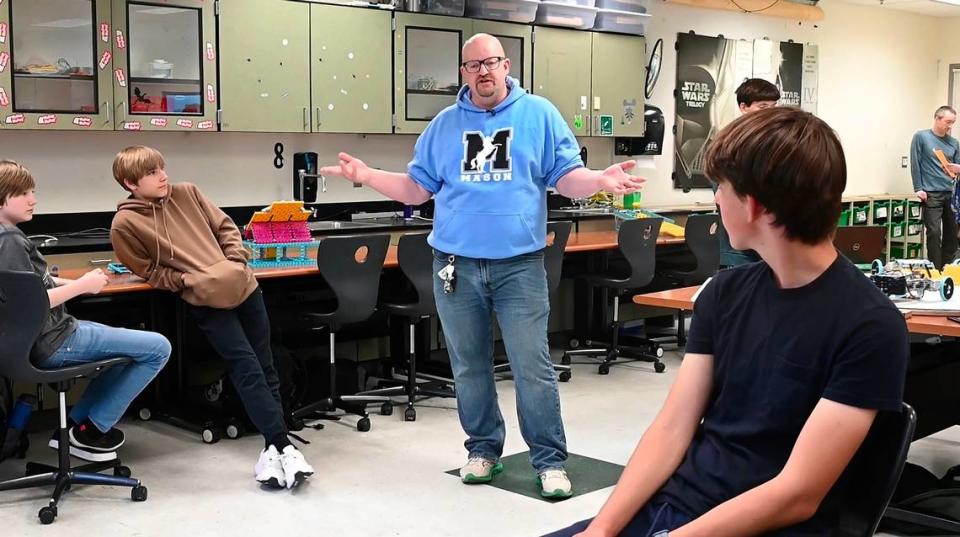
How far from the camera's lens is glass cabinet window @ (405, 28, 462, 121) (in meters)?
6.71

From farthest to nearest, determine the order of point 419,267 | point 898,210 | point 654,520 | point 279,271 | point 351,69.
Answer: point 898,210 < point 351,69 < point 419,267 < point 279,271 < point 654,520

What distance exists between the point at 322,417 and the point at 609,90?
12.8ft

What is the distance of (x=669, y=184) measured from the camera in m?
8.87

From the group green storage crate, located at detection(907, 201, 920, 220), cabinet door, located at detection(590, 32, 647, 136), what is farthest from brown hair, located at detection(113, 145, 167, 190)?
green storage crate, located at detection(907, 201, 920, 220)

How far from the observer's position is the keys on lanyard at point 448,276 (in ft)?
12.2

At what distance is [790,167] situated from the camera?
57.4 inches

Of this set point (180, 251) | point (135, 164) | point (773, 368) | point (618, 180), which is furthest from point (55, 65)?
point (773, 368)

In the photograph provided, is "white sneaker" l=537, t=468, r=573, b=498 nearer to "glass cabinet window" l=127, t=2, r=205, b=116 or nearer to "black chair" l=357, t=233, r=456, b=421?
"black chair" l=357, t=233, r=456, b=421

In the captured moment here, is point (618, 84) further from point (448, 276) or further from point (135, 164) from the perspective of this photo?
point (135, 164)

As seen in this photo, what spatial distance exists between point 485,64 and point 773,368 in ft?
7.46

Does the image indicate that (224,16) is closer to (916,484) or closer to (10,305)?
(10,305)

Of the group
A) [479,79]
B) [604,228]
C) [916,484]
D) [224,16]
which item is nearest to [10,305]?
[479,79]

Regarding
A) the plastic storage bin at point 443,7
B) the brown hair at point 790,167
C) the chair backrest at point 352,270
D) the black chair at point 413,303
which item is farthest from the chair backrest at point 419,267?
the brown hair at point 790,167

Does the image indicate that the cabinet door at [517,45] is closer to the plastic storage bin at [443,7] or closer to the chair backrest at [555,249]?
the plastic storage bin at [443,7]
